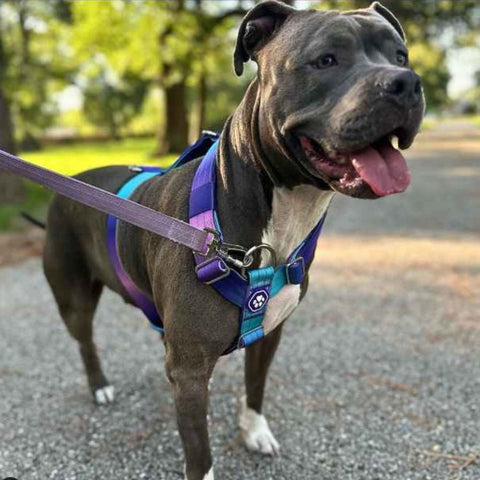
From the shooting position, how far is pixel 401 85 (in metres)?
1.73

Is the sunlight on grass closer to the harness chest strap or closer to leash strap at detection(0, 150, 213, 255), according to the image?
leash strap at detection(0, 150, 213, 255)

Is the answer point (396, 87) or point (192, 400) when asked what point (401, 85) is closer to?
point (396, 87)

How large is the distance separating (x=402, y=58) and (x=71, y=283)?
7.13 ft

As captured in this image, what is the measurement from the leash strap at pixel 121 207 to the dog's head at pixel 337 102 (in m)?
0.39

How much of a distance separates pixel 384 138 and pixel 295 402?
2.20 m

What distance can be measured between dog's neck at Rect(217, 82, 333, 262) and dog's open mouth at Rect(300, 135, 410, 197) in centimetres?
23

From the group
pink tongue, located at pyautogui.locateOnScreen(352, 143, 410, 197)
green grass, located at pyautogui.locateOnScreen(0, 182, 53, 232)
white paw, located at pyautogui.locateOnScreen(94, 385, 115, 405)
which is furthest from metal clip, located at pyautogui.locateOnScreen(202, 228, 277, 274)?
green grass, located at pyautogui.locateOnScreen(0, 182, 53, 232)

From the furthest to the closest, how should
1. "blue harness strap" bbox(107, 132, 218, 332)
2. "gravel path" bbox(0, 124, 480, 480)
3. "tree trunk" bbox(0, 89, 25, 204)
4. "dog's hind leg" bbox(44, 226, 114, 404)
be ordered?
"tree trunk" bbox(0, 89, 25, 204)
"dog's hind leg" bbox(44, 226, 114, 404)
"gravel path" bbox(0, 124, 480, 480)
"blue harness strap" bbox(107, 132, 218, 332)

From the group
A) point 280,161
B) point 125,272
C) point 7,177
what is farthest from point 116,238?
point 7,177

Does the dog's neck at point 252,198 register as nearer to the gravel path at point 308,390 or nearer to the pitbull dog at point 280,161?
the pitbull dog at point 280,161

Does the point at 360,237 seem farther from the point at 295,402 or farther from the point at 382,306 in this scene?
the point at 295,402

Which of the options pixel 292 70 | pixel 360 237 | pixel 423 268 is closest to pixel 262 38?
pixel 292 70

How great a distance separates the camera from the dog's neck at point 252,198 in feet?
7.12

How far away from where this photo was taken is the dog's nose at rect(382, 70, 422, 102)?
1722 millimetres
